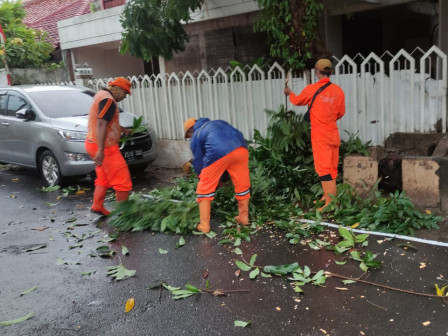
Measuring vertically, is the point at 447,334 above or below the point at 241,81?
below

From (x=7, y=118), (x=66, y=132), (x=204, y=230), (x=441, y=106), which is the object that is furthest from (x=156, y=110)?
(x=441, y=106)

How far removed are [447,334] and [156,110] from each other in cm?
710

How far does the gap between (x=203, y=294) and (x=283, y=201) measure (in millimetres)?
2419

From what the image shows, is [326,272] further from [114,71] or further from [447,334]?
[114,71]

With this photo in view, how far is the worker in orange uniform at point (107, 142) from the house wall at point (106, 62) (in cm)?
918

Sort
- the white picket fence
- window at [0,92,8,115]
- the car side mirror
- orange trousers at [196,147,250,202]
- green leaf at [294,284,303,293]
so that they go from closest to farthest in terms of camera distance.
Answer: green leaf at [294,284,303,293] < orange trousers at [196,147,250,202] < the white picket fence < the car side mirror < window at [0,92,8,115]

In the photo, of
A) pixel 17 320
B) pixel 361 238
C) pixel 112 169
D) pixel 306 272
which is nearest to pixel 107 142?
pixel 112 169

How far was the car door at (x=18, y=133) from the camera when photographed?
296 inches

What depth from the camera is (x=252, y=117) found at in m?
7.24

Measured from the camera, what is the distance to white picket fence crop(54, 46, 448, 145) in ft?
18.2

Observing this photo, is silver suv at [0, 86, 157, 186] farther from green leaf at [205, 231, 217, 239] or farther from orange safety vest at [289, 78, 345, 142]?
orange safety vest at [289, 78, 345, 142]

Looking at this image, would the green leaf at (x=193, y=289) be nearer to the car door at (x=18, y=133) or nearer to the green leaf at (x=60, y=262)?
the green leaf at (x=60, y=262)

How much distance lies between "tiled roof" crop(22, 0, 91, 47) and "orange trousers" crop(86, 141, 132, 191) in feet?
A: 37.8

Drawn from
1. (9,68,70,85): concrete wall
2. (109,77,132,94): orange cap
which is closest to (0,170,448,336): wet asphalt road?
(109,77,132,94): orange cap
